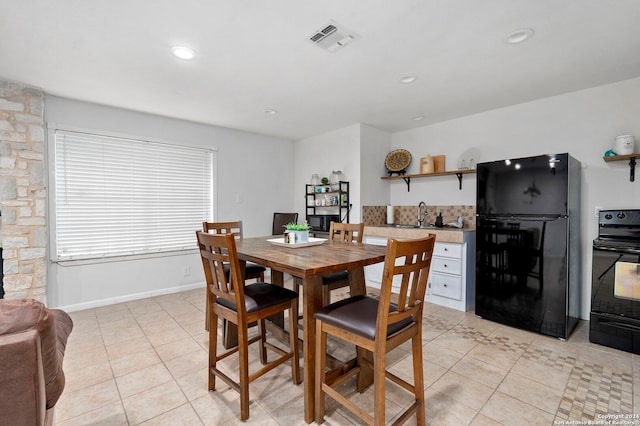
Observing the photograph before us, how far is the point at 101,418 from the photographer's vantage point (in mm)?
1679

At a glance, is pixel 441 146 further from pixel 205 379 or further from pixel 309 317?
pixel 205 379

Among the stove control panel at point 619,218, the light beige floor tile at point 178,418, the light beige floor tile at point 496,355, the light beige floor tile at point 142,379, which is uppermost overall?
the stove control panel at point 619,218

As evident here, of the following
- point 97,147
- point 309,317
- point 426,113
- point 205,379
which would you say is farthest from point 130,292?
point 426,113

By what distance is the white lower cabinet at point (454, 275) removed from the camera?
11.0ft

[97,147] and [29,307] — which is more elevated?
[97,147]

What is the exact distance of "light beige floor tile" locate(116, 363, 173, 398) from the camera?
194 cm

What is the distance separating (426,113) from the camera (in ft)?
12.4

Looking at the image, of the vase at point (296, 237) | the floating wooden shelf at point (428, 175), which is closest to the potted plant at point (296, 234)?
the vase at point (296, 237)

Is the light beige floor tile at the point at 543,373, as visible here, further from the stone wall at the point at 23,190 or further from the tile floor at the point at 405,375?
the stone wall at the point at 23,190

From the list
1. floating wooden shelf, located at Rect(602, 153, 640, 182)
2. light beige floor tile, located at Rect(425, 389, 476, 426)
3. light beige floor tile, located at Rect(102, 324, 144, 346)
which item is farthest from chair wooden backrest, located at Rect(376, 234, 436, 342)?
floating wooden shelf, located at Rect(602, 153, 640, 182)

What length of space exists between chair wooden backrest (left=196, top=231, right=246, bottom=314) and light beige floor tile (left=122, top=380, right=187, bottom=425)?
0.71 m

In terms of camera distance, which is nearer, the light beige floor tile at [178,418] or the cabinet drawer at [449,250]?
the light beige floor tile at [178,418]

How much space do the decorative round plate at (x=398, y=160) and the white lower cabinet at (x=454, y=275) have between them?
1377 millimetres

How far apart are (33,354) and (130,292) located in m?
3.39
